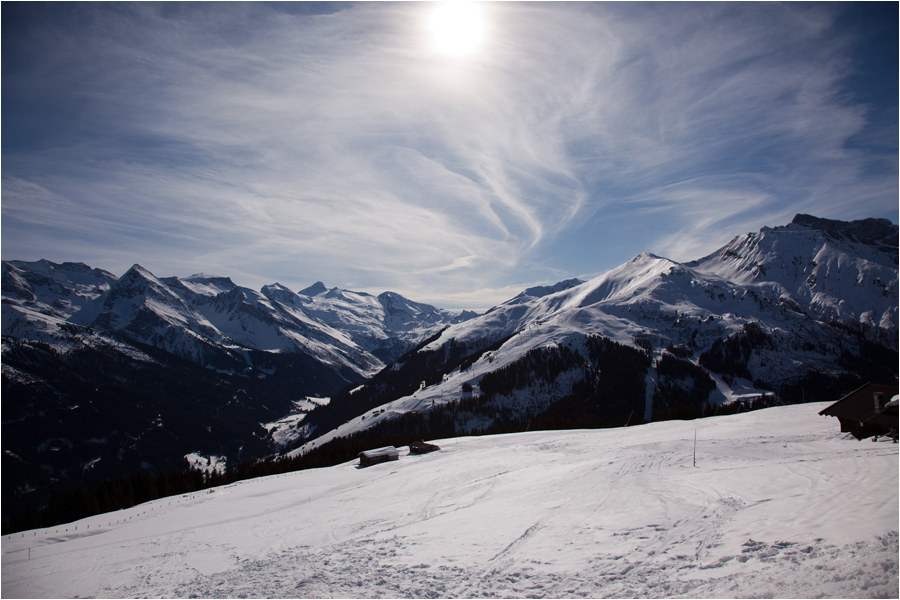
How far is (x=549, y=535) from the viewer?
18.7 metres

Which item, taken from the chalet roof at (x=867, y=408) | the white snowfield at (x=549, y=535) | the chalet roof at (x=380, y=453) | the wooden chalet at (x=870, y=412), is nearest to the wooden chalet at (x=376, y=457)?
the chalet roof at (x=380, y=453)

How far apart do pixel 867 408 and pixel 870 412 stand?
0.97 metres

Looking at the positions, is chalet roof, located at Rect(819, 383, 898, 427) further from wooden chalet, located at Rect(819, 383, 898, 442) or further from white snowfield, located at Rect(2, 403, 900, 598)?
white snowfield, located at Rect(2, 403, 900, 598)

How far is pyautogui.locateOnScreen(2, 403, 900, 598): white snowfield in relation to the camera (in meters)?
13.7

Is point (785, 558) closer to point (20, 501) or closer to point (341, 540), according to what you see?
point (341, 540)

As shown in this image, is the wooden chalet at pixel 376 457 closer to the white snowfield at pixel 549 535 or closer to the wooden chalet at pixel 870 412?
the white snowfield at pixel 549 535

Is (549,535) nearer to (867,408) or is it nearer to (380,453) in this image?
(867,408)

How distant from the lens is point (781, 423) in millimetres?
43344

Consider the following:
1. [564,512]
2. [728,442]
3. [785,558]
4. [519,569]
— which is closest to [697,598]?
[785,558]

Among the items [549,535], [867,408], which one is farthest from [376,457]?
[867,408]

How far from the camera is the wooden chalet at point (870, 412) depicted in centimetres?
2912

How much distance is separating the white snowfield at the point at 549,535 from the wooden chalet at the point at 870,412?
57.8 inches

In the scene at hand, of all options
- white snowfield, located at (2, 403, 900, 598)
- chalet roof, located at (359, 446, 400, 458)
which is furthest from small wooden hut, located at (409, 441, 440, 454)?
white snowfield, located at (2, 403, 900, 598)

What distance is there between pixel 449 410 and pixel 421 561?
140 m
